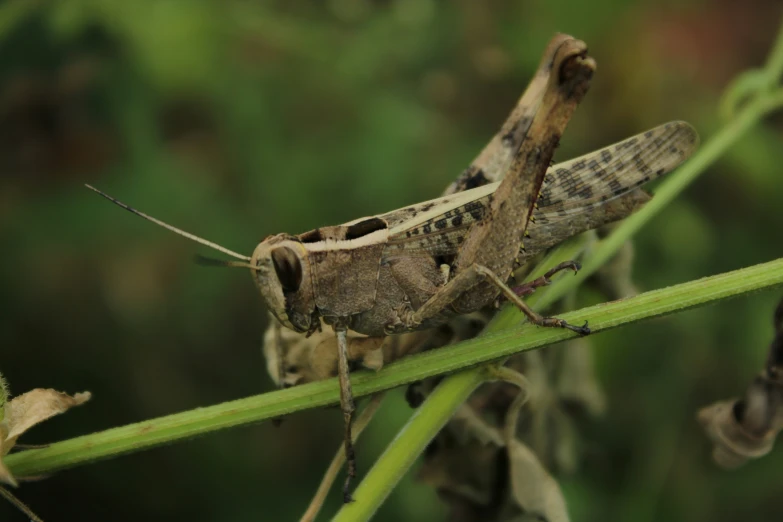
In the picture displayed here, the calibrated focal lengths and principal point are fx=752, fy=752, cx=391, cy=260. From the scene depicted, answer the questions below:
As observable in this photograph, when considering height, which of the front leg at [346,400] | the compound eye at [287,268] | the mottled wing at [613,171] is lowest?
the front leg at [346,400]

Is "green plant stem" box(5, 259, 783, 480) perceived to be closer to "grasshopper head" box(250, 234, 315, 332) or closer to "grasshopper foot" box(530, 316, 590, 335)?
"grasshopper foot" box(530, 316, 590, 335)

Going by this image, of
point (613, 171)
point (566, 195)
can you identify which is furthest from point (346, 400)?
point (613, 171)

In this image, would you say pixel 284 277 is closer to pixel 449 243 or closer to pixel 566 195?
pixel 449 243

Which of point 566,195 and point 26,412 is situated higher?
point 566,195

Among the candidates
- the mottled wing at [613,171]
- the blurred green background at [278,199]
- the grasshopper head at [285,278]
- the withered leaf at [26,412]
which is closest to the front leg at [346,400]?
the grasshopper head at [285,278]

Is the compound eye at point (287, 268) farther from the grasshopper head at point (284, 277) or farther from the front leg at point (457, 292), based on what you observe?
the front leg at point (457, 292)

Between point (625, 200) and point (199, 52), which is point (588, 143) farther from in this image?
point (199, 52)

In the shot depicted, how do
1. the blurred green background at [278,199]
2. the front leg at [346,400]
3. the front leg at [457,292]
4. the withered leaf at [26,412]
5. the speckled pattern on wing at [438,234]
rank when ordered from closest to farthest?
the withered leaf at [26,412], the front leg at [346,400], the front leg at [457,292], the speckled pattern on wing at [438,234], the blurred green background at [278,199]
